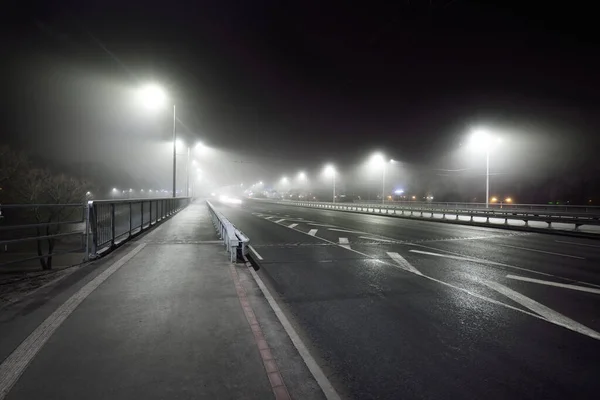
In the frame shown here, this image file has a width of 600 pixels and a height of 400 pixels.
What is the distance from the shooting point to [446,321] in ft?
17.0

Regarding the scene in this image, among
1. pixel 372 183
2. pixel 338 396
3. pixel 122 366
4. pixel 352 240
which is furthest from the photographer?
pixel 372 183

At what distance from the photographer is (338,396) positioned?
3.18 m

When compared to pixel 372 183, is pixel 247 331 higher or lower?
lower

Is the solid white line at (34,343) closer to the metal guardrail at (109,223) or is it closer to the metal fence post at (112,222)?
the metal guardrail at (109,223)

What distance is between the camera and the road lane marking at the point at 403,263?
28.8 feet

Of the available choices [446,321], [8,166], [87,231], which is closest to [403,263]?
[446,321]

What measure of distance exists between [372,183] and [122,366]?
96141 mm

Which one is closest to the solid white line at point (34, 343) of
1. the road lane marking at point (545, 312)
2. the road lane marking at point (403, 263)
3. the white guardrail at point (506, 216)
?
the road lane marking at point (545, 312)

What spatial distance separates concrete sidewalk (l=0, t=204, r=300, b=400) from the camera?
10.3 ft

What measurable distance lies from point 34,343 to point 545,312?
25.1 feet

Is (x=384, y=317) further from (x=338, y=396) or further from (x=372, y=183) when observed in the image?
(x=372, y=183)

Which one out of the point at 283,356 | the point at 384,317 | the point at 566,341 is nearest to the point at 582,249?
the point at 566,341

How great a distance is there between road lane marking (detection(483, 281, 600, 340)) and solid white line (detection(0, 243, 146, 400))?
23.4 ft

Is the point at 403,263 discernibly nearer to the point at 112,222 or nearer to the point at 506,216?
the point at 112,222
